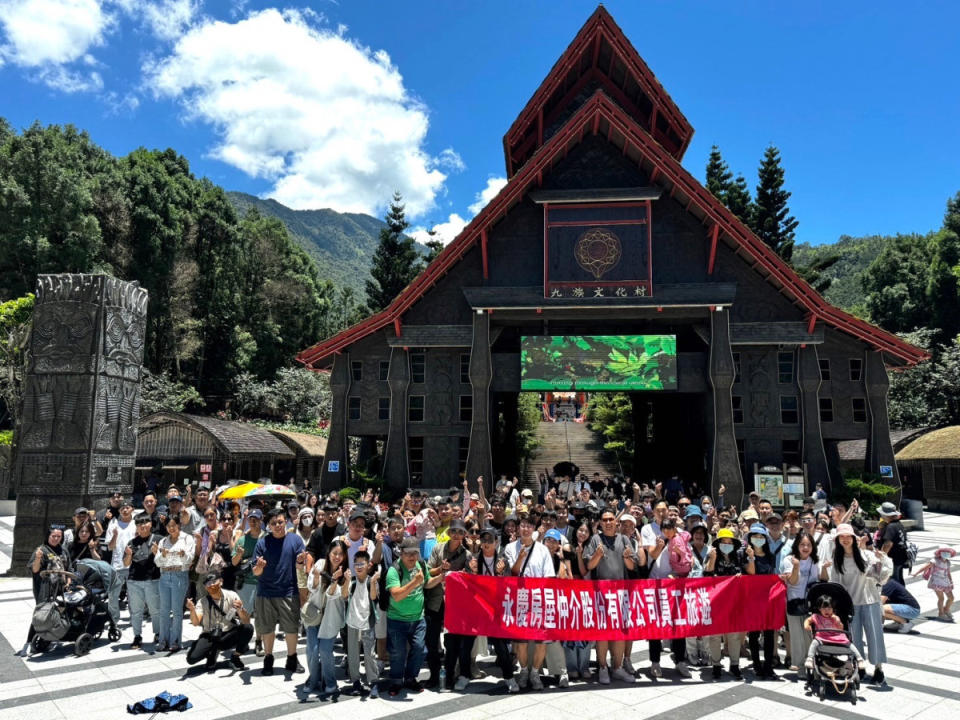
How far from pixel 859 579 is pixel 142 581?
33.1ft

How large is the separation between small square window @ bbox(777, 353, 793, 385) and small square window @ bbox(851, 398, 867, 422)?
2.96 m

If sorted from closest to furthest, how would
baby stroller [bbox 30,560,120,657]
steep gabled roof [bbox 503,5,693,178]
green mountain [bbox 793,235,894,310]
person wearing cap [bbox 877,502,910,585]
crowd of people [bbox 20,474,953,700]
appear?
crowd of people [bbox 20,474,953,700], baby stroller [bbox 30,560,120,657], person wearing cap [bbox 877,502,910,585], steep gabled roof [bbox 503,5,693,178], green mountain [bbox 793,235,894,310]

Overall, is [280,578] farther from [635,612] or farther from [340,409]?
[340,409]

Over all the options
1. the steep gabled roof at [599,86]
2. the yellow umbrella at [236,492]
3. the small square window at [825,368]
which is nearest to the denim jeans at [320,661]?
the yellow umbrella at [236,492]

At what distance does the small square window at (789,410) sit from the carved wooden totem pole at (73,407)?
23.8 meters

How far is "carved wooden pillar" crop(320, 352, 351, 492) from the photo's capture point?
27500 millimetres

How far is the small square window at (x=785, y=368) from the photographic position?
2664cm

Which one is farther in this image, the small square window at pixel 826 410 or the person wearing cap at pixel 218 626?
the small square window at pixel 826 410

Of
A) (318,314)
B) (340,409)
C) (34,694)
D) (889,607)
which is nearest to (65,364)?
(34,694)

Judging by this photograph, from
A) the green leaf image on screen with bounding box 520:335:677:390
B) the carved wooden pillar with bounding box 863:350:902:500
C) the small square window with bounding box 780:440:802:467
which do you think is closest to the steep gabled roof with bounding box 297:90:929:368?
the carved wooden pillar with bounding box 863:350:902:500

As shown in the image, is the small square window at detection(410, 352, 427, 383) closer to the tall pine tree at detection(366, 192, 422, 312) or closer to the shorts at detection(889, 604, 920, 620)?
the shorts at detection(889, 604, 920, 620)

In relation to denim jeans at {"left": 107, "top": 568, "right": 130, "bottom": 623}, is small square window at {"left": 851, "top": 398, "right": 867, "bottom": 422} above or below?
above

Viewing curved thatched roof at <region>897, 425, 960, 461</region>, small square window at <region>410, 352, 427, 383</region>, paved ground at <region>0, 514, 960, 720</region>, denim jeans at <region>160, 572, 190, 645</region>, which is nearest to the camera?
paved ground at <region>0, 514, 960, 720</region>

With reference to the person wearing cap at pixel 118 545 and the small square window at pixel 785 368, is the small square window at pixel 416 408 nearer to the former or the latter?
the small square window at pixel 785 368
